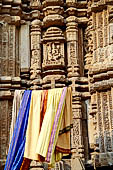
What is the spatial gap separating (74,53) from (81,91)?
91cm

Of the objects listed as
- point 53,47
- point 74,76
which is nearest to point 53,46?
point 53,47

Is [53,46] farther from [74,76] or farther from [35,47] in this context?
[74,76]

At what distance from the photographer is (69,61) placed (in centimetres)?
891

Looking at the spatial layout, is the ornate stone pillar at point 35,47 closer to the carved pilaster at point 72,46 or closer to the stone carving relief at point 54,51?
the stone carving relief at point 54,51

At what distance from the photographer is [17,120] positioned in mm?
6980

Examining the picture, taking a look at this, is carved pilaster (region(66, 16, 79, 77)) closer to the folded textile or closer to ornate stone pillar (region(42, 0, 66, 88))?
ornate stone pillar (region(42, 0, 66, 88))

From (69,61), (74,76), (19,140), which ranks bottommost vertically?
(19,140)

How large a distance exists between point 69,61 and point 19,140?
2727 mm

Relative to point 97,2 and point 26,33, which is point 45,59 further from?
point 97,2

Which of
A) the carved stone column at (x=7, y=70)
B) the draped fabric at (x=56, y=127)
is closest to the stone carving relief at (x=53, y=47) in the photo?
the carved stone column at (x=7, y=70)

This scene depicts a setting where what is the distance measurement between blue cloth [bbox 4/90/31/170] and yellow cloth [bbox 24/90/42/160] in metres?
0.09

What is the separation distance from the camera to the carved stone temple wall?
8.11 meters

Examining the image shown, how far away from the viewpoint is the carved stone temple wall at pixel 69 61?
8109 mm

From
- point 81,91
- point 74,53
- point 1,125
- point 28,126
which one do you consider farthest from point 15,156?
point 74,53
